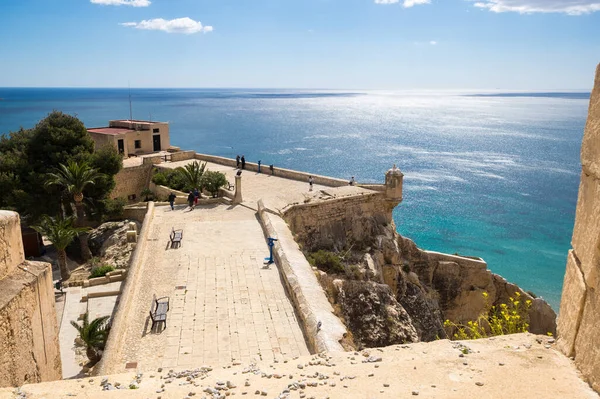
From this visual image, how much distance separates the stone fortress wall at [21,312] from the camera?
4438 millimetres

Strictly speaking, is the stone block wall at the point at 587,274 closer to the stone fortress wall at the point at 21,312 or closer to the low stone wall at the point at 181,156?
the stone fortress wall at the point at 21,312

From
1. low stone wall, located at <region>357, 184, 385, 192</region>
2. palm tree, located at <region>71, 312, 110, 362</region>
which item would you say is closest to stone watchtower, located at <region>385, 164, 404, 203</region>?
low stone wall, located at <region>357, 184, 385, 192</region>

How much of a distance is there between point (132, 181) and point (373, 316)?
712 inches

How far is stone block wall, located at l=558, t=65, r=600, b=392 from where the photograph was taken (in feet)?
11.4

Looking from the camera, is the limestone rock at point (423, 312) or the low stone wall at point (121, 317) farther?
the limestone rock at point (423, 312)

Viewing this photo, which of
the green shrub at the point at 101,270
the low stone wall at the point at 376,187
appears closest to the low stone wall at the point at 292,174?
the low stone wall at the point at 376,187

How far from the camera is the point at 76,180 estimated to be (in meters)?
21.3

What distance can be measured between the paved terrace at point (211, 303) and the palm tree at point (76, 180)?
653 centimetres

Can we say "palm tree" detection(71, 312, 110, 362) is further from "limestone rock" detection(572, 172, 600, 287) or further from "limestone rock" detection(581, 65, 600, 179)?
"limestone rock" detection(581, 65, 600, 179)

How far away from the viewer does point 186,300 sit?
10.7 meters

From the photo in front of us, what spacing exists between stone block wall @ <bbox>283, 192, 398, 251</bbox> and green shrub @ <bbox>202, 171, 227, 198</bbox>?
450 centimetres

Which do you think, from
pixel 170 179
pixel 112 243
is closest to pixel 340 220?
pixel 170 179

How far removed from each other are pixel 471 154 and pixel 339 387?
75.2 meters

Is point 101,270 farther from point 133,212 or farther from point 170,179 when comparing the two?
point 170,179
